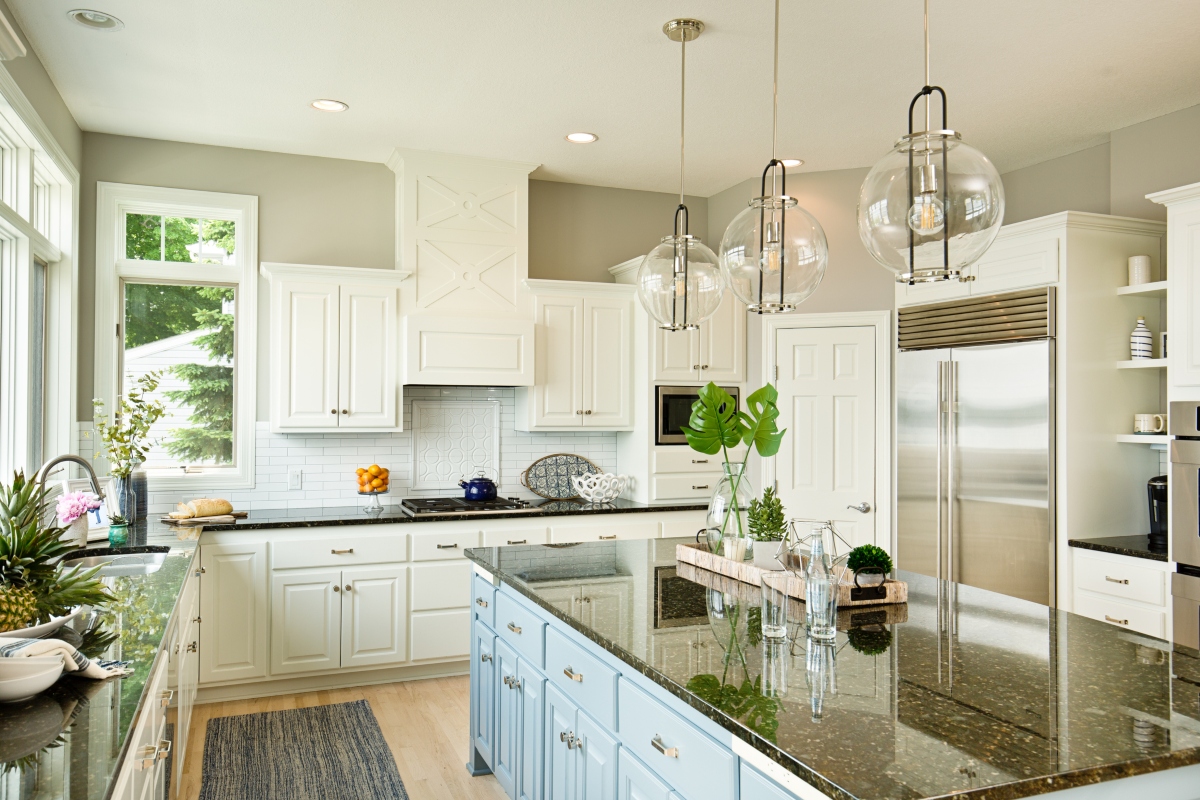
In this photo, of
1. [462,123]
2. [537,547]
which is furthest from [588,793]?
[462,123]

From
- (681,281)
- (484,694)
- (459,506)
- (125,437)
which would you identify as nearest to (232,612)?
(125,437)

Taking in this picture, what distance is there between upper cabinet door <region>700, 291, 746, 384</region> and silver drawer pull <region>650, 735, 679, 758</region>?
359 cm

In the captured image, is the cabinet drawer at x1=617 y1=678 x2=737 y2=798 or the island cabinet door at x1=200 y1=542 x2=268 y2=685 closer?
the cabinet drawer at x1=617 y1=678 x2=737 y2=798

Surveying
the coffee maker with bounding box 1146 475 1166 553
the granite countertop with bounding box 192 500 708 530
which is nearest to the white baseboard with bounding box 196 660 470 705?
the granite countertop with bounding box 192 500 708 530

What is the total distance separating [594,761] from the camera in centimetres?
234

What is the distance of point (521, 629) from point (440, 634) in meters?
2.00

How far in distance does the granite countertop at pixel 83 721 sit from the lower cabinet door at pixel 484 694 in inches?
48.9

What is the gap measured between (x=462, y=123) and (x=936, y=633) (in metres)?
3.40

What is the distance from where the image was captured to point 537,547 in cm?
353

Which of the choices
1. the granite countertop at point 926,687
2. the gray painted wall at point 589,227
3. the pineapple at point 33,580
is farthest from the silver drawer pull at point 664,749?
the gray painted wall at point 589,227

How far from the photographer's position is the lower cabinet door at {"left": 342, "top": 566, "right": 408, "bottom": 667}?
4.60 metres

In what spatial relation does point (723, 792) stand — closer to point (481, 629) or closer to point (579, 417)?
point (481, 629)

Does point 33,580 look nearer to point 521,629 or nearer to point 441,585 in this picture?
point 521,629

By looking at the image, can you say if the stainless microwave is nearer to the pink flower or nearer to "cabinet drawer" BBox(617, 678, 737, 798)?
the pink flower
